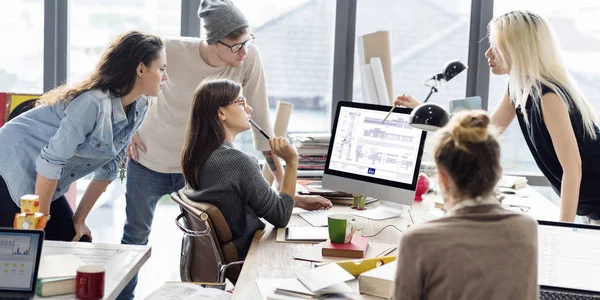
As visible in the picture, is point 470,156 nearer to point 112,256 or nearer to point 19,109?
point 112,256

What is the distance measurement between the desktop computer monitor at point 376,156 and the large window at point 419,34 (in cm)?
134

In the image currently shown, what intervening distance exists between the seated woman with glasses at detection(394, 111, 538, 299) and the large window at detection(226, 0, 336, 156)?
116 inches

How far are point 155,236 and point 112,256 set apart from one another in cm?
266

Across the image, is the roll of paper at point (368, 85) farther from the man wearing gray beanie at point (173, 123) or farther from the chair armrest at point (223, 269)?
the chair armrest at point (223, 269)

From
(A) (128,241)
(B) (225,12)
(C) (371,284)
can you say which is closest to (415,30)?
(B) (225,12)

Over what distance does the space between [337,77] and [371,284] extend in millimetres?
2613

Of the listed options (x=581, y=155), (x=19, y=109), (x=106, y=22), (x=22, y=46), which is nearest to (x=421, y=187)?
(x=581, y=155)

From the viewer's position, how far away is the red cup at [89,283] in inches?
72.6

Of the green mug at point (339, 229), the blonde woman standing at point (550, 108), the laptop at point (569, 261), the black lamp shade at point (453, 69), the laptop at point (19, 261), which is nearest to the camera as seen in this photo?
the laptop at point (19, 261)

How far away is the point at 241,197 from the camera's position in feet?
8.65

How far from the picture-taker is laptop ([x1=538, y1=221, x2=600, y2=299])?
198 centimetres

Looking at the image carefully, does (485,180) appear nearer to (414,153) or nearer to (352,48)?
(414,153)

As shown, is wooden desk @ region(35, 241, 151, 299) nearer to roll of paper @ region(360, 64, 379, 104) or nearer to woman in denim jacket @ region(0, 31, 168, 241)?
woman in denim jacket @ region(0, 31, 168, 241)

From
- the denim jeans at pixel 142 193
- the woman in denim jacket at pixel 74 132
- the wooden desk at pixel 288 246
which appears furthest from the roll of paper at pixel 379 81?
the woman in denim jacket at pixel 74 132
